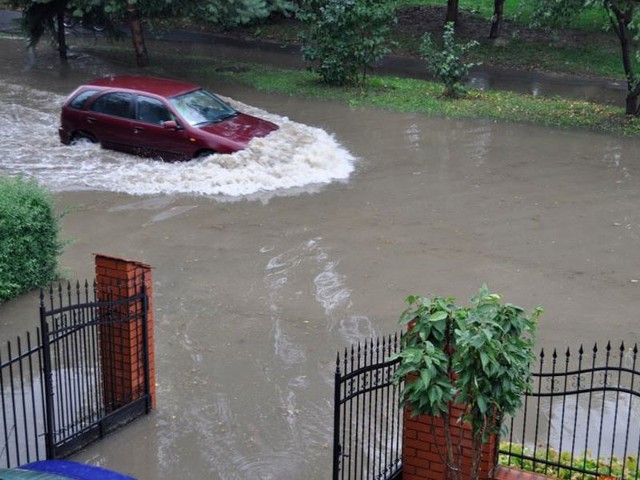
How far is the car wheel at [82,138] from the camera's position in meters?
16.5

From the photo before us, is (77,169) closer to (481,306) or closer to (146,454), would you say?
(146,454)

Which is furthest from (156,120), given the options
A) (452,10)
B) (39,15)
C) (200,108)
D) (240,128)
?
(452,10)

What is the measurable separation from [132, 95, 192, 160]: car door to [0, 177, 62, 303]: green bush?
5.09 meters

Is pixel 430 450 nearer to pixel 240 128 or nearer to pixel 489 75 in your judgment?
pixel 240 128

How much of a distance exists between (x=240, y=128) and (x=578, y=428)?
9.55m

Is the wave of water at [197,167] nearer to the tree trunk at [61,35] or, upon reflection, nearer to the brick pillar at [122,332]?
the brick pillar at [122,332]

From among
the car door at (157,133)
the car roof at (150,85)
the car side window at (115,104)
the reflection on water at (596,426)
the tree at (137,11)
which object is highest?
the tree at (137,11)

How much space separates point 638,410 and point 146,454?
4.50 m

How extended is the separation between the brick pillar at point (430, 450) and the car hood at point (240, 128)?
9628 millimetres

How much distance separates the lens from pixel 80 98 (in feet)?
54.0

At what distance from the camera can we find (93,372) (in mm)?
8266

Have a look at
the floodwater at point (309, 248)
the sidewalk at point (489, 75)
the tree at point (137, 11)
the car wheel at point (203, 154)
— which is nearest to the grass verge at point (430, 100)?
the floodwater at point (309, 248)

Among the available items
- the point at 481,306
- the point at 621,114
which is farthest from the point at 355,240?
the point at 621,114

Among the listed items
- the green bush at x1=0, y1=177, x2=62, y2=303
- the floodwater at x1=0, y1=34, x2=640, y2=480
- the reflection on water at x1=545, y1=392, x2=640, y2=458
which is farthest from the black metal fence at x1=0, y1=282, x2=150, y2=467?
the reflection on water at x1=545, y1=392, x2=640, y2=458
